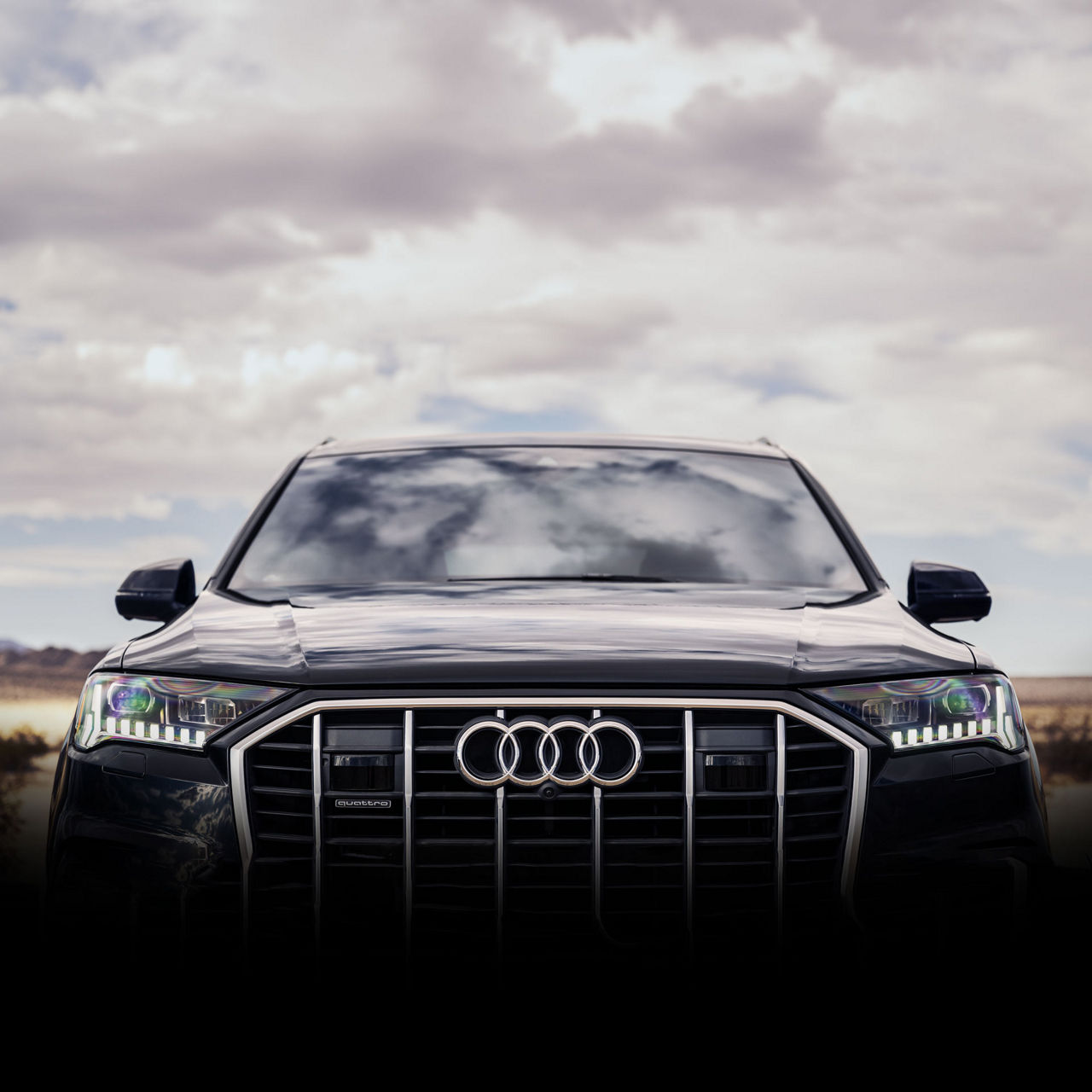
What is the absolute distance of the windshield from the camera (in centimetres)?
475

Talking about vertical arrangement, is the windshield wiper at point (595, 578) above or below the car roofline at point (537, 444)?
below

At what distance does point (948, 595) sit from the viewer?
470cm

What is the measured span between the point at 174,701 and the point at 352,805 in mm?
530

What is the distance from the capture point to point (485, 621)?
140 inches

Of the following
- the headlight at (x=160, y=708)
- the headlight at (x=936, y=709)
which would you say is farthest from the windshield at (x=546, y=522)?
the headlight at (x=936, y=709)

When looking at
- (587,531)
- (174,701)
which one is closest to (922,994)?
(174,701)

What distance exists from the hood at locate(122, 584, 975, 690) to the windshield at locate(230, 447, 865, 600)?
48 cm

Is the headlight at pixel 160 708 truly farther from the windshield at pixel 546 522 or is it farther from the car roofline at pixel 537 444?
the car roofline at pixel 537 444

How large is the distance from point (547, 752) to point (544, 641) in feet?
1.12

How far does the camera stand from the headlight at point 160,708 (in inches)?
130

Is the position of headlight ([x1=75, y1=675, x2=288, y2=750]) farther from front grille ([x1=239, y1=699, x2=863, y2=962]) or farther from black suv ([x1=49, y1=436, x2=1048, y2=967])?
front grille ([x1=239, y1=699, x2=863, y2=962])

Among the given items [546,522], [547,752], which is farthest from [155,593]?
[547,752]

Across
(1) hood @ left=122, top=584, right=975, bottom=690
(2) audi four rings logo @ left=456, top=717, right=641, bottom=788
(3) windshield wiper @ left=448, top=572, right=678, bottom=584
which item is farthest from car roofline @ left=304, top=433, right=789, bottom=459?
(2) audi four rings logo @ left=456, top=717, right=641, bottom=788

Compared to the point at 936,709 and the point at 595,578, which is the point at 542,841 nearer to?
the point at 936,709
